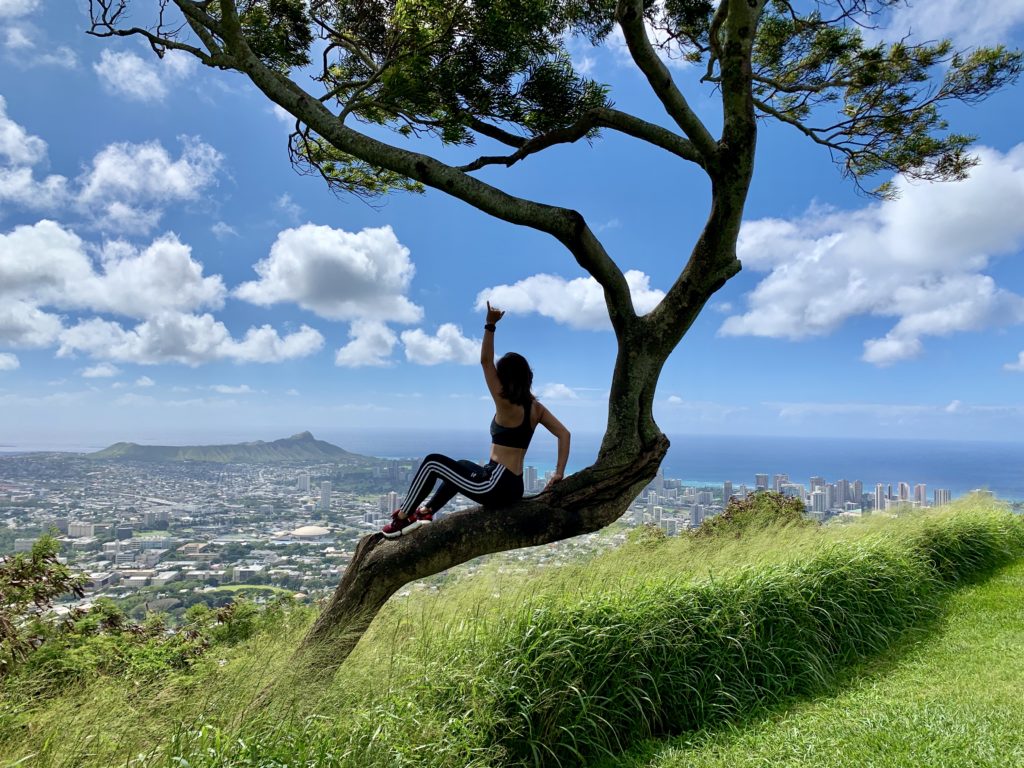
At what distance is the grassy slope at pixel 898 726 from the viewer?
3.03 metres

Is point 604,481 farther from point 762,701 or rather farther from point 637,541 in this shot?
point 637,541

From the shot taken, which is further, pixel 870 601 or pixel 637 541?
pixel 637 541

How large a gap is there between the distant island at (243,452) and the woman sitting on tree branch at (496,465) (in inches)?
892

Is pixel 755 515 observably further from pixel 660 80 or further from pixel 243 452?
pixel 243 452

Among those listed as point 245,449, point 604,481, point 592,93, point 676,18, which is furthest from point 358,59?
point 245,449

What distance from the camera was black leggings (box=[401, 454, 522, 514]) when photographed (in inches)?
145

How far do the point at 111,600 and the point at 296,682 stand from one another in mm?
3612

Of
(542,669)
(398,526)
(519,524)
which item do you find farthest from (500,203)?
(542,669)

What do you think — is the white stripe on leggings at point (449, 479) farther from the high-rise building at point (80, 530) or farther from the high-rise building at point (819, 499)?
the high-rise building at point (819, 499)

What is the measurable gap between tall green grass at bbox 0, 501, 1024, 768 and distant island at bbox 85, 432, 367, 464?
2178 cm

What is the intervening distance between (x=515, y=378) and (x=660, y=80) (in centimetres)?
221

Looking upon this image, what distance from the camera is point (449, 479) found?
12.3 ft

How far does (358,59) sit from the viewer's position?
5.81m

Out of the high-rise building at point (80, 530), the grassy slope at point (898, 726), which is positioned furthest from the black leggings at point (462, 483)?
the high-rise building at point (80, 530)
